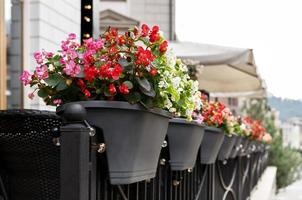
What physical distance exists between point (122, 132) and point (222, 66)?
8663 millimetres

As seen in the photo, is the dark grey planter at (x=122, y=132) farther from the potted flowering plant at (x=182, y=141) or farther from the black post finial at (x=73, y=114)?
the potted flowering plant at (x=182, y=141)

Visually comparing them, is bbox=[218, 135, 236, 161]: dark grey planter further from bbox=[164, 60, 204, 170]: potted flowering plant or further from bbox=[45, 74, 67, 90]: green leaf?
bbox=[45, 74, 67, 90]: green leaf

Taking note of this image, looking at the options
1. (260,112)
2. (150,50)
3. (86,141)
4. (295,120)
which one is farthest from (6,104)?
(295,120)

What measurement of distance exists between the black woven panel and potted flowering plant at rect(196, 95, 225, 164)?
57.6 inches

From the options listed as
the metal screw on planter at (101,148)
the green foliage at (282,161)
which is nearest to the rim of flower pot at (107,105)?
the metal screw on planter at (101,148)

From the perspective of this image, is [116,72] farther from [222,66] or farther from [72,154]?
[222,66]

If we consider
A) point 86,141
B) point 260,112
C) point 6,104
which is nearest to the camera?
point 86,141

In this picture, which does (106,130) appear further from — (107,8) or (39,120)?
(107,8)

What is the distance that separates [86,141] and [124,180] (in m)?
0.28

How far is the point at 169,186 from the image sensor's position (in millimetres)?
A: 2861

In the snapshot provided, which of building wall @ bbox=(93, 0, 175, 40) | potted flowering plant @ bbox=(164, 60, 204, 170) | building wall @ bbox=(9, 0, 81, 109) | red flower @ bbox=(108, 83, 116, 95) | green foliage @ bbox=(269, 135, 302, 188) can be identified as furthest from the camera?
green foliage @ bbox=(269, 135, 302, 188)

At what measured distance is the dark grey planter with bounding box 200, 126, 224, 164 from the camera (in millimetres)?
3568

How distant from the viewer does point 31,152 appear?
6.25 feet

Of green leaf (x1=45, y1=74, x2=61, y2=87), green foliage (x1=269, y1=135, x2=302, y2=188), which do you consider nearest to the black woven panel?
green leaf (x1=45, y1=74, x2=61, y2=87)
